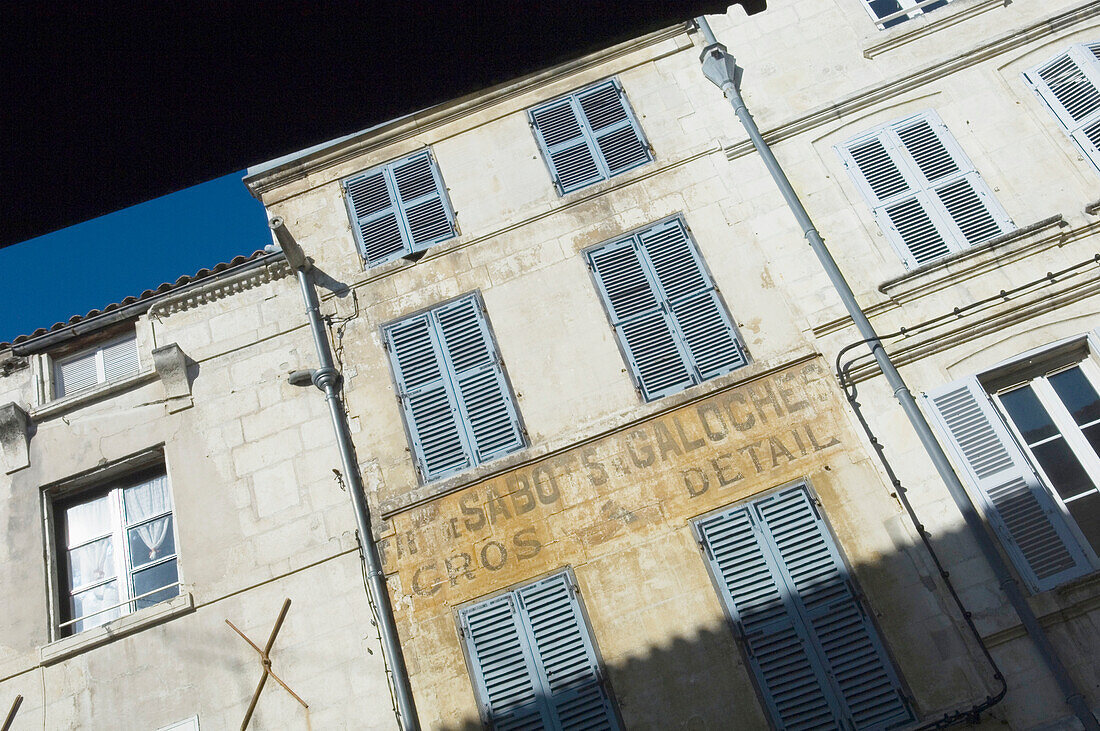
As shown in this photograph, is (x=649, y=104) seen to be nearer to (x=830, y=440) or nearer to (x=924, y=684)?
(x=830, y=440)

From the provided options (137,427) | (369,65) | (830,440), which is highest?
(137,427)

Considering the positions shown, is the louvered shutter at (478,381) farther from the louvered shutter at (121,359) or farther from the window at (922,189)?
the window at (922,189)

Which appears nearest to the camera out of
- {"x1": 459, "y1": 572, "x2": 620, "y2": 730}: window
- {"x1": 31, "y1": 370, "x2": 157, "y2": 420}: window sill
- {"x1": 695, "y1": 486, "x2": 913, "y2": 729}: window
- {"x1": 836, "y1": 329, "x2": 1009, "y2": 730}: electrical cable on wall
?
{"x1": 836, "y1": 329, "x2": 1009, "y2": 730}: electrical cable on wall

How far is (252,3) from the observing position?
1.94 metres

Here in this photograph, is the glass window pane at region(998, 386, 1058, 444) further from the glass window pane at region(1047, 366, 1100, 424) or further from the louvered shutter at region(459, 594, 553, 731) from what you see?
the louvered shutter at region(459, 594, 553, 731)

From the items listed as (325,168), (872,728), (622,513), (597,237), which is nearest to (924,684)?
(872,728)

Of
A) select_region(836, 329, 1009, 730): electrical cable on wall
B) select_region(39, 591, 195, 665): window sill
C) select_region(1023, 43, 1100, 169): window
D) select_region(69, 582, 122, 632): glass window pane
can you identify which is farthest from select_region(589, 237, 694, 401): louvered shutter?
select_region(69, 582, 122, 632): glass window pane

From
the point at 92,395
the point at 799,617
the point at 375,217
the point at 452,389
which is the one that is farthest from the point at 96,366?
the point at 799,617

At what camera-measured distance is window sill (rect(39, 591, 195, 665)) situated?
9.31 meters

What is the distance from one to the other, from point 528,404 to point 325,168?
4197mm

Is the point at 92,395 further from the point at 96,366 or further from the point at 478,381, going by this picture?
the point at 478,381

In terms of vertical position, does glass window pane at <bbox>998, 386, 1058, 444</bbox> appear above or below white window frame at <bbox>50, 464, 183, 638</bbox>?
below

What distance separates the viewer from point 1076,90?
10.0 metres

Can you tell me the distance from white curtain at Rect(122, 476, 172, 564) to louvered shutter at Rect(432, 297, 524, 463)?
3196 mm
